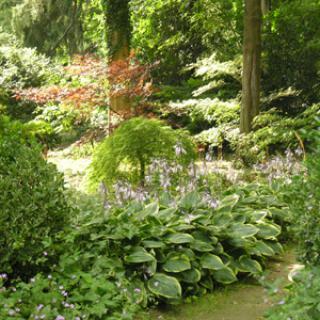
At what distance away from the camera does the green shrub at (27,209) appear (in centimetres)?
331

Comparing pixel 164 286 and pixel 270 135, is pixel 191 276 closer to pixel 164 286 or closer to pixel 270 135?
pixel 164 286

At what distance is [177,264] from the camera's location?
3.87 m

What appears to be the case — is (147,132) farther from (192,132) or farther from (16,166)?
(192,132)

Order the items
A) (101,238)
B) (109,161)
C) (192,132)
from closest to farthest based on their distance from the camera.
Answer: (101,238), (109,161), (192,132)

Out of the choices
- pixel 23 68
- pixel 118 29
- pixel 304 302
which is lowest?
pixel 304 302

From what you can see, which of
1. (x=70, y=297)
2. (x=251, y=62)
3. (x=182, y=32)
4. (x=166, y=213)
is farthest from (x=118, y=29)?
(x=70, y=297)

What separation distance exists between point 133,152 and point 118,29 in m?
4.93

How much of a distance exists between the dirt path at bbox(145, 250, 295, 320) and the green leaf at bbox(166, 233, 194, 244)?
0.45 meters

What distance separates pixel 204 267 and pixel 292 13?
24.8 feet

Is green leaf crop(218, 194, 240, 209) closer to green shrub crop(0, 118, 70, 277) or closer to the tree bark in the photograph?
green shrub crop(0, 118, 70, 277)

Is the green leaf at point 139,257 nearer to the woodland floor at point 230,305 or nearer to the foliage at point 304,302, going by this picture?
the woodland floor at point 230,305

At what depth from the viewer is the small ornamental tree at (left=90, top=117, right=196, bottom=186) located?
631 centimetres

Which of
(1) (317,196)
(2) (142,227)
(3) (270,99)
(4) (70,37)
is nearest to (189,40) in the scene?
(3) (270,99)

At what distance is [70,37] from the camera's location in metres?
17.5
